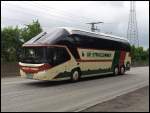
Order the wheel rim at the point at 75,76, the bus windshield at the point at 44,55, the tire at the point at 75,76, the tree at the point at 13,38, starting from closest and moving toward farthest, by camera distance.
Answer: the bus windshield at the point at 44,55 < the tire at the point at 75,76 < the wheel rim at the point at 75,76 < the tree at the point at 13,38

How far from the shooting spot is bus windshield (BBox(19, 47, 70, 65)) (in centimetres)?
2044

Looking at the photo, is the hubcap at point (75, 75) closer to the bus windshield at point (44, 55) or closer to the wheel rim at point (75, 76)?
the wheel rim at point (75, 76)

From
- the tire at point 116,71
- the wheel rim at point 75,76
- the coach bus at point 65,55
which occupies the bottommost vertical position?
the tire at point 116,71

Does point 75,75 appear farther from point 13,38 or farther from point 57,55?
point 13,38

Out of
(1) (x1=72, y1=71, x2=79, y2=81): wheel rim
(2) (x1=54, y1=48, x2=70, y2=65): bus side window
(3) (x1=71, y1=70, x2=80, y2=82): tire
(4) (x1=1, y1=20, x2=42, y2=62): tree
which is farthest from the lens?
(4) (x1=1, y1=20, x2=42, y2=62): tree

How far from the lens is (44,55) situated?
67.1 feet

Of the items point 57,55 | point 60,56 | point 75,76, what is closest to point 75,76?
point 75,76

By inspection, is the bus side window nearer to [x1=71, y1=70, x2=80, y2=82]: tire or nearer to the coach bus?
the coach bus

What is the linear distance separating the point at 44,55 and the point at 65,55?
60.7 inches

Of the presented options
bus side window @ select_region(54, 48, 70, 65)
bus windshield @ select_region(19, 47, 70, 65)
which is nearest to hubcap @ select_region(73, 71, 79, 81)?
bus side window @ select_region(54, 48, 70, 65)

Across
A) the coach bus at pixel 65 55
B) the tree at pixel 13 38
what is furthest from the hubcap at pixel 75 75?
the tree at pixel 13 38

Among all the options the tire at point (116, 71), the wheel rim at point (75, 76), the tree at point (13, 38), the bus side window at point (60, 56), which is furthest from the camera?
the tree at point (13, 38)

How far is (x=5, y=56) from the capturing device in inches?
1297

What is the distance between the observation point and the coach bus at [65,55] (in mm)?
20453
